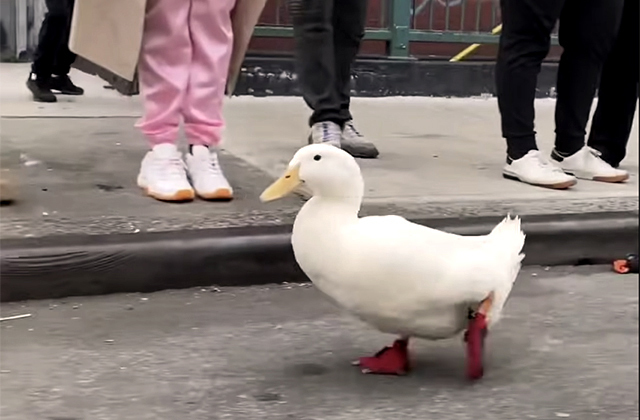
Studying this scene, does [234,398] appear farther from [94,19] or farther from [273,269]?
[94,19]

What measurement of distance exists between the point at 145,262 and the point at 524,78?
3.56 feet

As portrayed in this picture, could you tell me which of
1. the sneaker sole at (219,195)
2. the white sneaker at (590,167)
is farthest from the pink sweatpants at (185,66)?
the white sneaker at (590,167)

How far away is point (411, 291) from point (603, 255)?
3.04 ft

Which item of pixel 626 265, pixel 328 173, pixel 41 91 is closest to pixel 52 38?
pixel 41 91

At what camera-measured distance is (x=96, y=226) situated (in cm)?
186

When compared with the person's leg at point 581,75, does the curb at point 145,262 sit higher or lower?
A: lower

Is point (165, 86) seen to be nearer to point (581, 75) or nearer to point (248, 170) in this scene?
point (248, 170)

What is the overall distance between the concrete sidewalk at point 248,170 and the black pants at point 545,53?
0.54 ft

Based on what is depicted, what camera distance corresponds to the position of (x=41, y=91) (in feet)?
11.7

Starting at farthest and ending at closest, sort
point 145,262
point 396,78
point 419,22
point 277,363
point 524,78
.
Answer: point 419,22
point 396,78
point 524,78
point 145,262
point 277,363

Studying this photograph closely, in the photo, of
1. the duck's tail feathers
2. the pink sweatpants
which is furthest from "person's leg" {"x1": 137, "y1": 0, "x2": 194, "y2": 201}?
the duck's tail feathers

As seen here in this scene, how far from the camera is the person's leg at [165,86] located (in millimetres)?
2037

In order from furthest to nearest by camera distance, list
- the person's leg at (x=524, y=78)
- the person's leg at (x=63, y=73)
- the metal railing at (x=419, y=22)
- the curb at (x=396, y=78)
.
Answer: the metal railing at (x=419, y=22) → the curb at (x=396, y=78) → the person's leg at (x=63, y=73) → the person's leg at (x=524, y=78)

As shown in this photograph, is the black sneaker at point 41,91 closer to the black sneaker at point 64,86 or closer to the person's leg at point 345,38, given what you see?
the black sneaker at point 64,86
